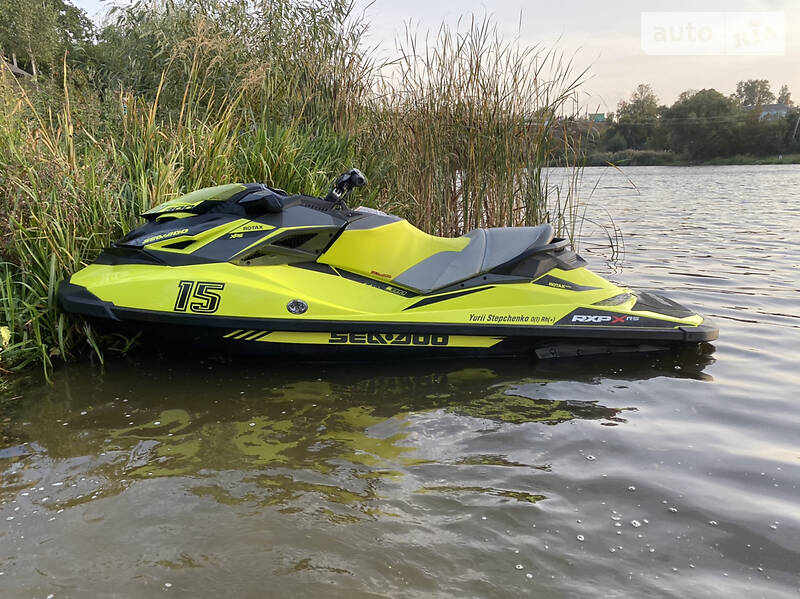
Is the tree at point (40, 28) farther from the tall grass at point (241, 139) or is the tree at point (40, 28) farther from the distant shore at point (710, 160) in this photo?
the distant shore at point (710, 160)

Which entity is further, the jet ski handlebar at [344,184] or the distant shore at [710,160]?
the distant shore at [710,160]

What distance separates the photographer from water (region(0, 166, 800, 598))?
163 cm

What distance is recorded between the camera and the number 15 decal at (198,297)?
9.61 feet

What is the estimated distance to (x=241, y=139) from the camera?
197 inches

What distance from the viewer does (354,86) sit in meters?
5.82

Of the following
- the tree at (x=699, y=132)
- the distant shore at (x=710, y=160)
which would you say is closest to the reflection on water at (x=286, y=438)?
the distant shore at (x=710, y=160)

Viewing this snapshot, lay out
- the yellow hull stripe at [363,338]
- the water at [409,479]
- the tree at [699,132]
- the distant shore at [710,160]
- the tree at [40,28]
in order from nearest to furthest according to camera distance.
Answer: the water at [409,479] → the yellow hull stripe at [363,338] → the tree at [40,28] → the distant shore at [710,160] → the tree at [699,132]

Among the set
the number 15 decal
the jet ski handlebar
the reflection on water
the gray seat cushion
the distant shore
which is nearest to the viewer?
the reflection on water

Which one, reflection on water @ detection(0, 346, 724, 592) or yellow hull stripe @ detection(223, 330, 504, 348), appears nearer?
reflection on water @ detection(0, 346, 724, 592)

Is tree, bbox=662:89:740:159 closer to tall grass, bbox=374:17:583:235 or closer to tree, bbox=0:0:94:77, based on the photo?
tree, bbox=0:0:94:77

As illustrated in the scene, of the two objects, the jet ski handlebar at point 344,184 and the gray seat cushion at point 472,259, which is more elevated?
the jet ski handlebar at point 344,184

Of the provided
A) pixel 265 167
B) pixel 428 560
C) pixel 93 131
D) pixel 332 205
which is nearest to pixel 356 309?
pixel 332 205

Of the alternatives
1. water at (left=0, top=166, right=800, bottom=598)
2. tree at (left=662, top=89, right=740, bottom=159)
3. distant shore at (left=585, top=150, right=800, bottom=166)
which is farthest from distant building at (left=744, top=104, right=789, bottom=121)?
water at (left=0, top=166, right=800, bottom=598)

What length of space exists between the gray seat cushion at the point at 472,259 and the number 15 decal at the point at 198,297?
923 millimetres
